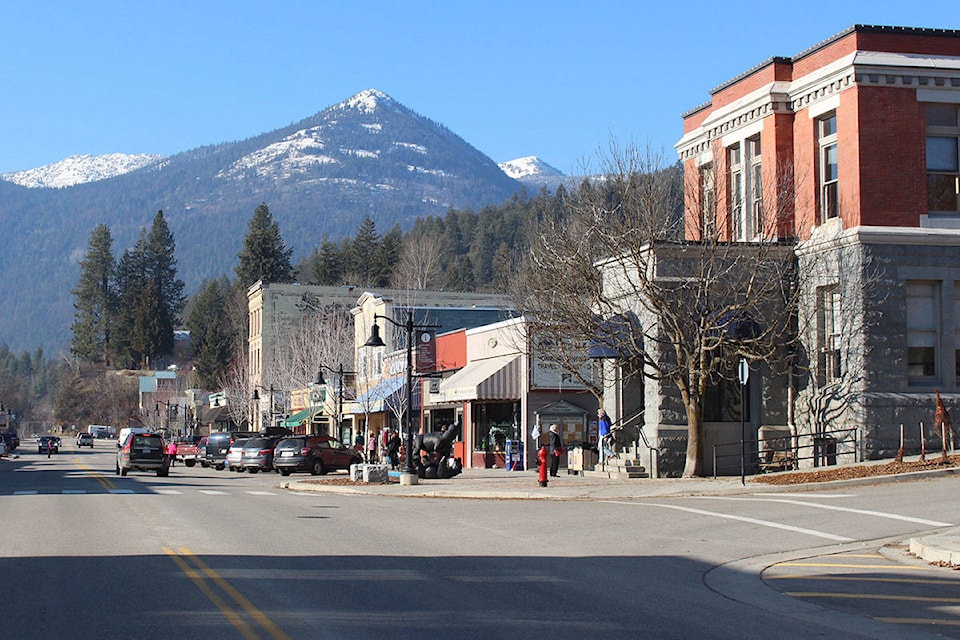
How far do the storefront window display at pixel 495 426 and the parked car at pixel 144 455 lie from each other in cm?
1236

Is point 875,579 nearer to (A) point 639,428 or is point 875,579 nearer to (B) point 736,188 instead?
(A) point 639,428

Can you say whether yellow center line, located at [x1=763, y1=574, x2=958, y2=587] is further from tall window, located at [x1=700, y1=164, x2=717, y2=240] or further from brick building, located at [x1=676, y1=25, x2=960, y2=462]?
tall window, located at [x1=700, y1=164, x2=717, y2=240]

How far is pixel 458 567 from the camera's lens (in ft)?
45.9

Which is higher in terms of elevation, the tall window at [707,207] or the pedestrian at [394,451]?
the tall window at [707,207]

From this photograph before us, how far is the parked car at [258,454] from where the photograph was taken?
48.1m

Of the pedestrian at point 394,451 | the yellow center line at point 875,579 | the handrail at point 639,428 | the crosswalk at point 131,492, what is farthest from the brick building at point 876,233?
the yellow center line at point 875,579

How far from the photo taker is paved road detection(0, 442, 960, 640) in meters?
10.2

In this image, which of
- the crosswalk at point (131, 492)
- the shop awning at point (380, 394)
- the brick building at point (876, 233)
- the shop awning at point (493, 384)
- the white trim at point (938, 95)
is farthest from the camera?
the shop awning at point (380, 394)

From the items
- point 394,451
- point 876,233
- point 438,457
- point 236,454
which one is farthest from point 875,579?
point 236,454

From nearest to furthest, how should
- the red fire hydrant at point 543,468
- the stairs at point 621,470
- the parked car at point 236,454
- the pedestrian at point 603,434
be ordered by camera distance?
the red fire hydrant at point 543,468, the stairs at point 621,470, the pedestrian at point 603,434, the parked car at point 236,454

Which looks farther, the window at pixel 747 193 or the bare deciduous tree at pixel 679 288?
the window at pixel 747 193

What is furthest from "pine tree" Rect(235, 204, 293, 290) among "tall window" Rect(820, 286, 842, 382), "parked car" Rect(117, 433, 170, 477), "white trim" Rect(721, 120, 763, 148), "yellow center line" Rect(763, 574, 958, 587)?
"yellow center line" Rect(763, 574, 958, 587)

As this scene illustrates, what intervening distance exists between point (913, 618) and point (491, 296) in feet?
222

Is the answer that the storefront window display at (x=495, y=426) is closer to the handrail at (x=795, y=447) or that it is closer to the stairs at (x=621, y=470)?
the stairs at (x=621, y=470)
